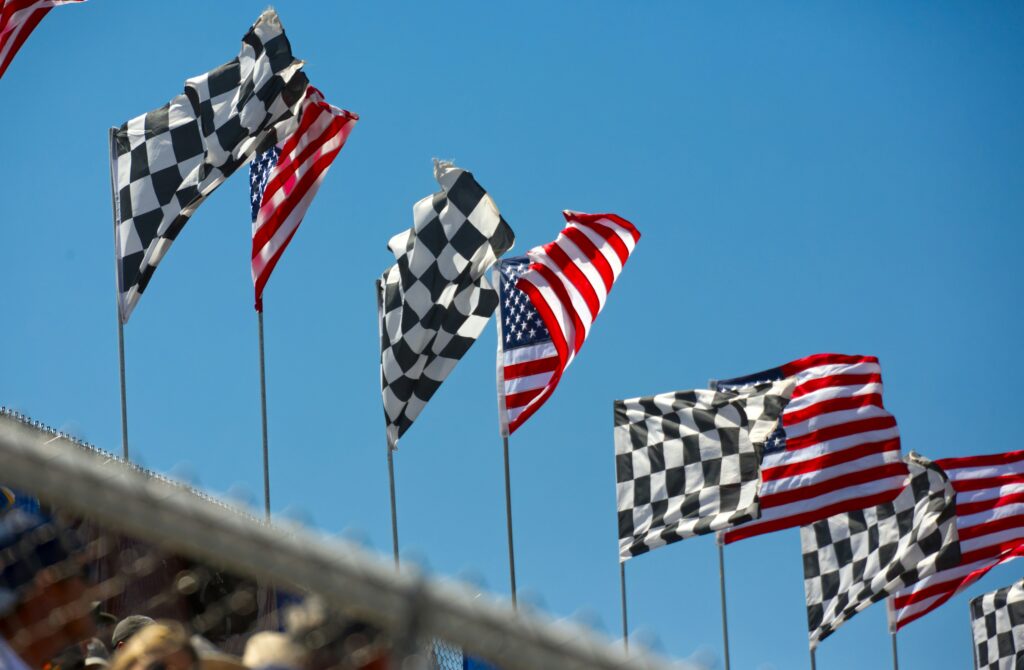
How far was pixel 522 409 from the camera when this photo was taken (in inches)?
511

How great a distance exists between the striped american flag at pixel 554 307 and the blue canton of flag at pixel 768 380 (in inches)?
89.2

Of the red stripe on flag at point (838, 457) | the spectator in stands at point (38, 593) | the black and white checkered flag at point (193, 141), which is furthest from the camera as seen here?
the red stripe on flag at point (838, 457)

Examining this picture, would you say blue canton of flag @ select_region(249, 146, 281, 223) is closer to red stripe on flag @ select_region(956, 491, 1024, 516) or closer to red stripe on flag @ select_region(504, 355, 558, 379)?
red stripe on flag @ select_region(504, 355, 558, 379)

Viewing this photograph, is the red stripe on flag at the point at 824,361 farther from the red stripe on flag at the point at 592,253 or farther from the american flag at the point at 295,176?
the american flag at the point at 295,176

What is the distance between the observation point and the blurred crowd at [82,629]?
2.66 metres

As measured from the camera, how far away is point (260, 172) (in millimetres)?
12578

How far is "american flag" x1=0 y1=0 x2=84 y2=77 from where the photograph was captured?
11133 millimetres

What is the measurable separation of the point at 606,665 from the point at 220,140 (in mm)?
9886

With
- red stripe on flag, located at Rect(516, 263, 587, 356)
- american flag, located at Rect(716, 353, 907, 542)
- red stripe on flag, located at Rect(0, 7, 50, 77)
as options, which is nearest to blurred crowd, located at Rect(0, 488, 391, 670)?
red stripe on flag, located at Rect(0, 7, 50, 77)

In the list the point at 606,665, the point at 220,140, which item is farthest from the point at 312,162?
the point at 606,665

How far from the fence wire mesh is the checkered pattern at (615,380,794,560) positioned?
34.1 feet

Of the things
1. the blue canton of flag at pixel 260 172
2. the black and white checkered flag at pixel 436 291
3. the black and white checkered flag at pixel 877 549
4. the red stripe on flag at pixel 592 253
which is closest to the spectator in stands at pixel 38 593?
the black and white checkered flag at pixel 436 291

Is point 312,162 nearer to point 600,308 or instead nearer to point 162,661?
point 600,308

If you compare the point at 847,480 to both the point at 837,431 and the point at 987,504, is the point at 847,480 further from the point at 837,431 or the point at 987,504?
the point at 987,504
